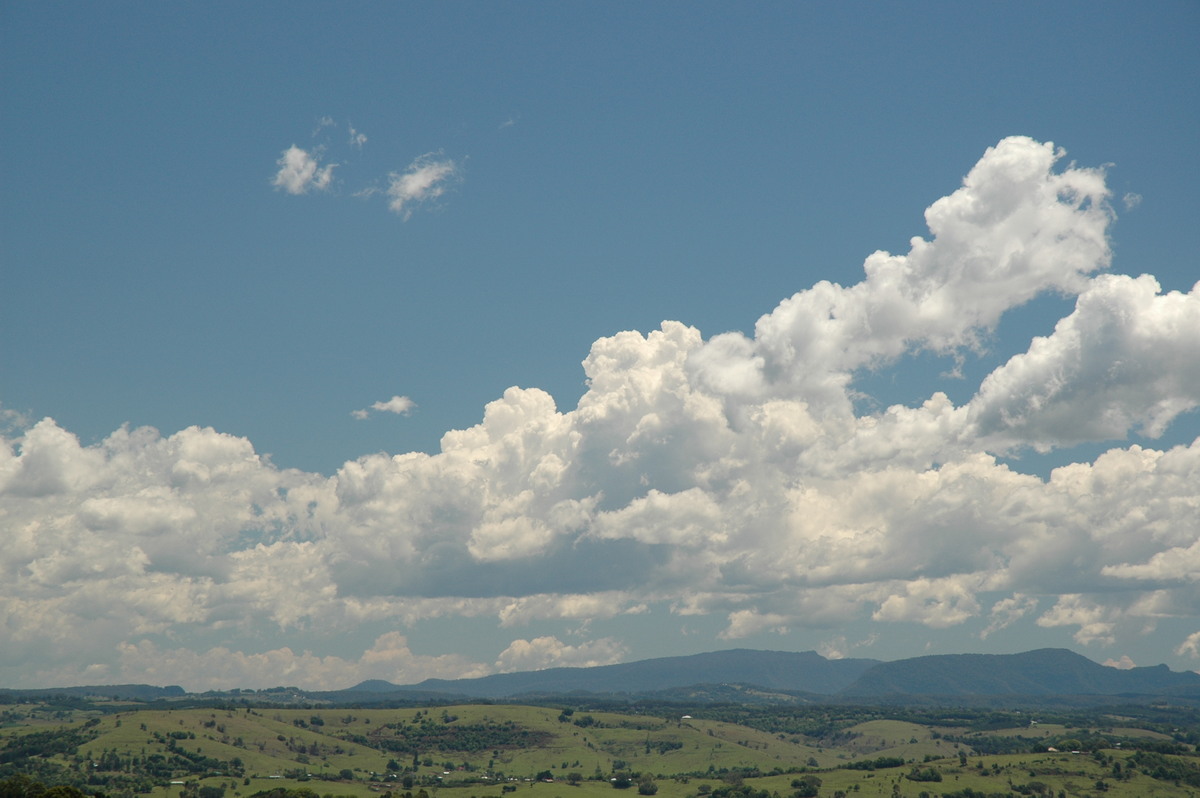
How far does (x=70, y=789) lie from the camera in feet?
635

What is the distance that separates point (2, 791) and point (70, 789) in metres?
16.0

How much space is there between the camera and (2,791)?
198250mm
